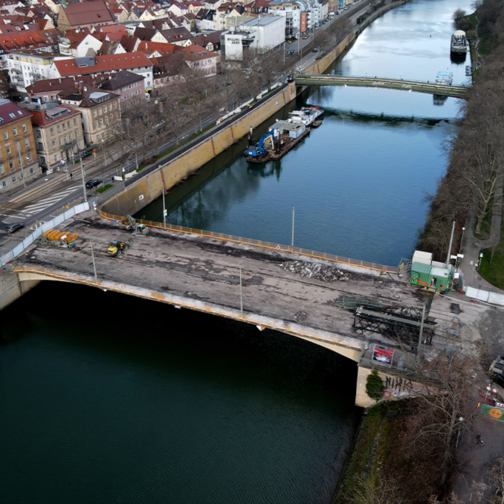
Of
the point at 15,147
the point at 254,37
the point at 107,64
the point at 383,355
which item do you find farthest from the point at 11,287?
the point at 254,37

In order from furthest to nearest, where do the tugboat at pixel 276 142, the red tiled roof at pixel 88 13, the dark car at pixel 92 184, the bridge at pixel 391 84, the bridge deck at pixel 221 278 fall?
the red tiled roof at pixel 88 13
the bridge at pixel 391 84
the tugboat at pixel 276 142
the dark car at pixel 92 184
the bridge deck at pixel 221 278

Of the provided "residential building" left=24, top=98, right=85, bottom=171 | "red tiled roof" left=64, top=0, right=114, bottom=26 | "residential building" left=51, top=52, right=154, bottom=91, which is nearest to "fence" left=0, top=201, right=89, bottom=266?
"residential building" left=24, top=98, right=85, bottom=171

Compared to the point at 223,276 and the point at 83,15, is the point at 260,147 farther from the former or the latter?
the point at 83,15

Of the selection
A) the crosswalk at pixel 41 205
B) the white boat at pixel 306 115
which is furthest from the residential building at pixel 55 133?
the white boat at pixel 306 115

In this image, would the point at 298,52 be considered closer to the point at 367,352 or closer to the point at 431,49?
the point at 431,49

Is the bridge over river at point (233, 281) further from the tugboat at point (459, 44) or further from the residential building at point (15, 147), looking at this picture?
the tugboat at point (459, 44)

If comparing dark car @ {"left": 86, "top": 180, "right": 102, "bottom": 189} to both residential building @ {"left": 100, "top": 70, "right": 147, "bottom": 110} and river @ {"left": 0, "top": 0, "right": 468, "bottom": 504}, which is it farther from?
residential building @ {"left": 100, "top": 70, "right": 147, "bottom": 110}
